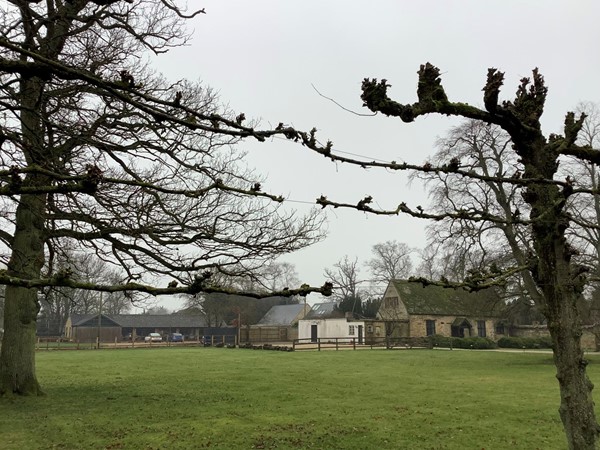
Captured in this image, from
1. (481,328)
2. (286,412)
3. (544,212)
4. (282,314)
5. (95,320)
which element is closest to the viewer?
(544,212)

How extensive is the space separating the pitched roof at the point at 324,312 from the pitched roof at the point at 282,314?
3200 millimetres

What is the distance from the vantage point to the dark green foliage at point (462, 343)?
44.3 metres

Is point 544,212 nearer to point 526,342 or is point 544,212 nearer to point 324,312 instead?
point 526,342

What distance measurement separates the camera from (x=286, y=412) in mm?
11695

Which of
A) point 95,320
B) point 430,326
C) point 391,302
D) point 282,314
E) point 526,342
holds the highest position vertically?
point 391,302

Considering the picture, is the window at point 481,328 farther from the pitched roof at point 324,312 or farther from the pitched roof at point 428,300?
the pitched roof at point 324,312

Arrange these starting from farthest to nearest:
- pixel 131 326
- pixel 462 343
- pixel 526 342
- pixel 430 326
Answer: pixel 131 326 < pixel 430 326 < pixel 526 342 < pixel 462 343

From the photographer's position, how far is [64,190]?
3.11 m

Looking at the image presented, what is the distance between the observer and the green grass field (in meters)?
8.94

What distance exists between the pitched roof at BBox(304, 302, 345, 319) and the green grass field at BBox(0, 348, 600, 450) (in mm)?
39762

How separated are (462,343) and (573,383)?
141 feet

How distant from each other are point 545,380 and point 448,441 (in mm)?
11555

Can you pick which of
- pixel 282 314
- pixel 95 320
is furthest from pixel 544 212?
pixel 95 320

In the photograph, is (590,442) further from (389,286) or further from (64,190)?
(389,286)
